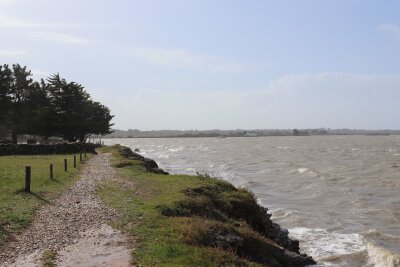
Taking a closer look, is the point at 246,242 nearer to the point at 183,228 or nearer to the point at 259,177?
the point at 183,228

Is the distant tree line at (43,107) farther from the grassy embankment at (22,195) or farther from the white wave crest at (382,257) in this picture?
the white wave crest at (382,257)

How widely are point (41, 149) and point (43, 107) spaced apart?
57.5 ft

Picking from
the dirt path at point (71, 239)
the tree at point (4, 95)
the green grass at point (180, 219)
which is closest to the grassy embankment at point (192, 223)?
the green grass at point (180, 219)

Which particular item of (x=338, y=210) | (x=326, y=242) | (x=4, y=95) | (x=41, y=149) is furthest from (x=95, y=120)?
(x=326, y=242)

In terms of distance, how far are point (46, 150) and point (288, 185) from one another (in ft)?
99.4

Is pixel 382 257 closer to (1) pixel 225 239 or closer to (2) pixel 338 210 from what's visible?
(1) pixel 225 239

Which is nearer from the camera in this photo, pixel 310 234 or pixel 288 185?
pixel 310 234

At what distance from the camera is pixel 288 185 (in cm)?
4066

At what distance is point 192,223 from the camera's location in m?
13.6

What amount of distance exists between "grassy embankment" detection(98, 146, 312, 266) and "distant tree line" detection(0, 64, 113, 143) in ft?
161

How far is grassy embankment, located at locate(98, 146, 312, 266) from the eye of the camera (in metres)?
11.0

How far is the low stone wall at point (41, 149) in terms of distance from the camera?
50812 millimetres

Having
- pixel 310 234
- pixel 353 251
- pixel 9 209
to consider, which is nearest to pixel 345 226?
pixel 310 234

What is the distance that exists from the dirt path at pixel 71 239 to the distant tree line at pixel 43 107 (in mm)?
53801
